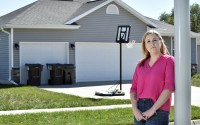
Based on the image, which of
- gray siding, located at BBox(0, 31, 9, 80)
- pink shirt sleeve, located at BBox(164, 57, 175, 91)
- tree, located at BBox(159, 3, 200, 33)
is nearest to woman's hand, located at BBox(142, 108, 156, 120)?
pink shirt sleeve, located at BBox(164, 57, 175, 91)

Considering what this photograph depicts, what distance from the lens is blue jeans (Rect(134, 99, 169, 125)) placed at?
393 cm

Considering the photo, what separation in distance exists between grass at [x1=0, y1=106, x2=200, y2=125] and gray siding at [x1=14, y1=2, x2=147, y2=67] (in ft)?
34.1

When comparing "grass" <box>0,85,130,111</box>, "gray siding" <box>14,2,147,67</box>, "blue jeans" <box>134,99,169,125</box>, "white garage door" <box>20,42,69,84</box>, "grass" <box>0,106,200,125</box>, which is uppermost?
"gray siding" <box>14,2,147,67</box>

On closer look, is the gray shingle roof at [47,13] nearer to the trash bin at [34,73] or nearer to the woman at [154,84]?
the trash bin at [34,73]

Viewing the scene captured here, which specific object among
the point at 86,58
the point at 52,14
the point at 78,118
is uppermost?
the point at 52,14

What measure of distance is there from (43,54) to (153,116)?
17.3 m

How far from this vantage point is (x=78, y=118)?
977 centimetres

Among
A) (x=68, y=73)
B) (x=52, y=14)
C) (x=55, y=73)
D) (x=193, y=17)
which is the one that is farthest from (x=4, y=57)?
(x=193, y=17)

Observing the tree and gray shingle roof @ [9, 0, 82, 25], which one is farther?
the tree

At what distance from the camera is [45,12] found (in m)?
22.8

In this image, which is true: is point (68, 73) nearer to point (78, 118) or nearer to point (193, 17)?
point (78, 118)

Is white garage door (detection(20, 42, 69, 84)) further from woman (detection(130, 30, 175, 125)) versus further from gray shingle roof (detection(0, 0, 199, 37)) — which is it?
woman (detection(130, 30, 175, 125))

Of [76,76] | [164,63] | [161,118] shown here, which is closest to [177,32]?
[164,63]

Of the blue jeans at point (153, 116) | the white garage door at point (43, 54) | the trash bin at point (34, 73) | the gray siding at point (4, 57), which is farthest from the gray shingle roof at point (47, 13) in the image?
the blue jeans at point (153, 116)
